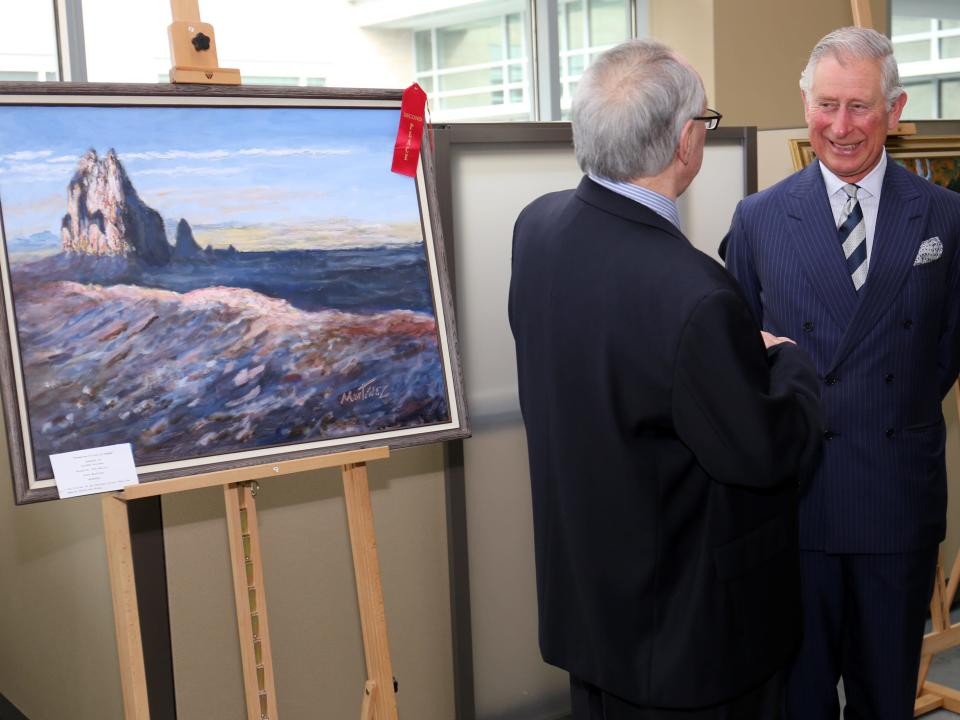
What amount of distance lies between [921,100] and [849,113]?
11.7 ft

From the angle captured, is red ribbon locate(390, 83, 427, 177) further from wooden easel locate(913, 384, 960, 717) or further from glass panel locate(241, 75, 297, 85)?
wooden easel locate(913, 384, 960, 717)

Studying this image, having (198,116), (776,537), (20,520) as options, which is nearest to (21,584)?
(20,520)

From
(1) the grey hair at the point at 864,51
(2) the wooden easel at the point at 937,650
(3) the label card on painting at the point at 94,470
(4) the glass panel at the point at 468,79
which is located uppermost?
(4) the glass panel at the point at 468,79

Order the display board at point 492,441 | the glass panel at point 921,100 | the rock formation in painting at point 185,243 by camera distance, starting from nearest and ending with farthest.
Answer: the rock formation in painting at point 185,243 → the display board at point 492,441 → the glass panel at point 921,100

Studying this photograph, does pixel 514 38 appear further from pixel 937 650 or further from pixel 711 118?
pixel 937 650

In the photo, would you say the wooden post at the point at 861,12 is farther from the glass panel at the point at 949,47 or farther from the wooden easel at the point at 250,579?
the glass panel at the point at 949,47

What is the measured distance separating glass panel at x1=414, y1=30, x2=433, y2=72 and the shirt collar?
1934 millimetres

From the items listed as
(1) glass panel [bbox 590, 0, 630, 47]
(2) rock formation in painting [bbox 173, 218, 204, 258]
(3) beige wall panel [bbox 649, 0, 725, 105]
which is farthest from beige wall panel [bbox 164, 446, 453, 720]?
(1) glass panel [bbox 590, 0, 630, 47]

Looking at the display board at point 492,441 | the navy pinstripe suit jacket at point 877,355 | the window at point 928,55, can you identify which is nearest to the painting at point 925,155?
the display board at point 492,441

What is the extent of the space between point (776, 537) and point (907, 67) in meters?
4.17

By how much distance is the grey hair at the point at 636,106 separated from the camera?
1.37 meters

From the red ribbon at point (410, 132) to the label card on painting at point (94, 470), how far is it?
0.74 m

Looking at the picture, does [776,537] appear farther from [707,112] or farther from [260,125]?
[260,125]
